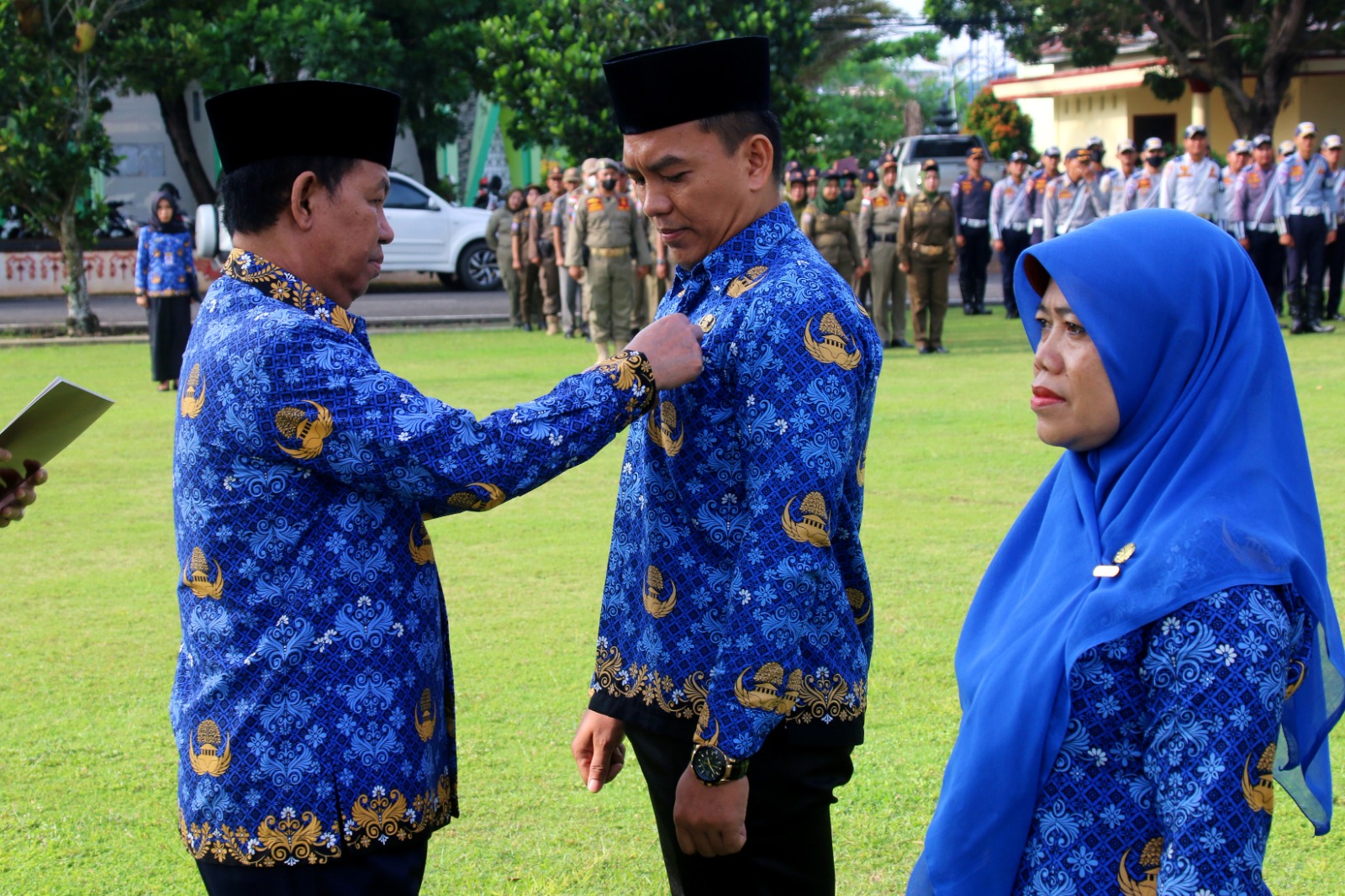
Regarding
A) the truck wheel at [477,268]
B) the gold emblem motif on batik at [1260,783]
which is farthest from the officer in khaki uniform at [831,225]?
the gold emblem motif on batik at [1260,783]

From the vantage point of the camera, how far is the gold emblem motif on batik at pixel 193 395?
2176mm

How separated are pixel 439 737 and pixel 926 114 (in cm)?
6329

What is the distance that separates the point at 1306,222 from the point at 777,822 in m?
14.6

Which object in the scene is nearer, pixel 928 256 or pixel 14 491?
pixel 14 491

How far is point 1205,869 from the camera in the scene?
65.3 inches

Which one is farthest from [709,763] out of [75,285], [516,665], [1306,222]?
[75,285]

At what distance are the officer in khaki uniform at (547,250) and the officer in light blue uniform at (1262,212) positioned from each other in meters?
7.88

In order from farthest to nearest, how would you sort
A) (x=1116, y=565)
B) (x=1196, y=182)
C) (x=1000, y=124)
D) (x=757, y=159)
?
(x=1000, y=124) → (x=1196, y=182) → (x=757, y=159) → (x=1116, y=565)

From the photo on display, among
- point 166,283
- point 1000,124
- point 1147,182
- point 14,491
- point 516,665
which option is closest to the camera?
point 14,491

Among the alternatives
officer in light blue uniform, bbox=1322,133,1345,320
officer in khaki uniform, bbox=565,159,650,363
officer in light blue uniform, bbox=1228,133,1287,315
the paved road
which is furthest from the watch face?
the paved road

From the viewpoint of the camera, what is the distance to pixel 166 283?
12.3 metres

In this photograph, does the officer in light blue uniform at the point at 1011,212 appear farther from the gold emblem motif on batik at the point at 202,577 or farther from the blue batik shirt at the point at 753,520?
the gold emblem motif on batik at the point at 202,577

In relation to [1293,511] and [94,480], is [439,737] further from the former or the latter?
[94,480]

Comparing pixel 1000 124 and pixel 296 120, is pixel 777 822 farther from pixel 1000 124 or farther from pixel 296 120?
pixel 1000 124
